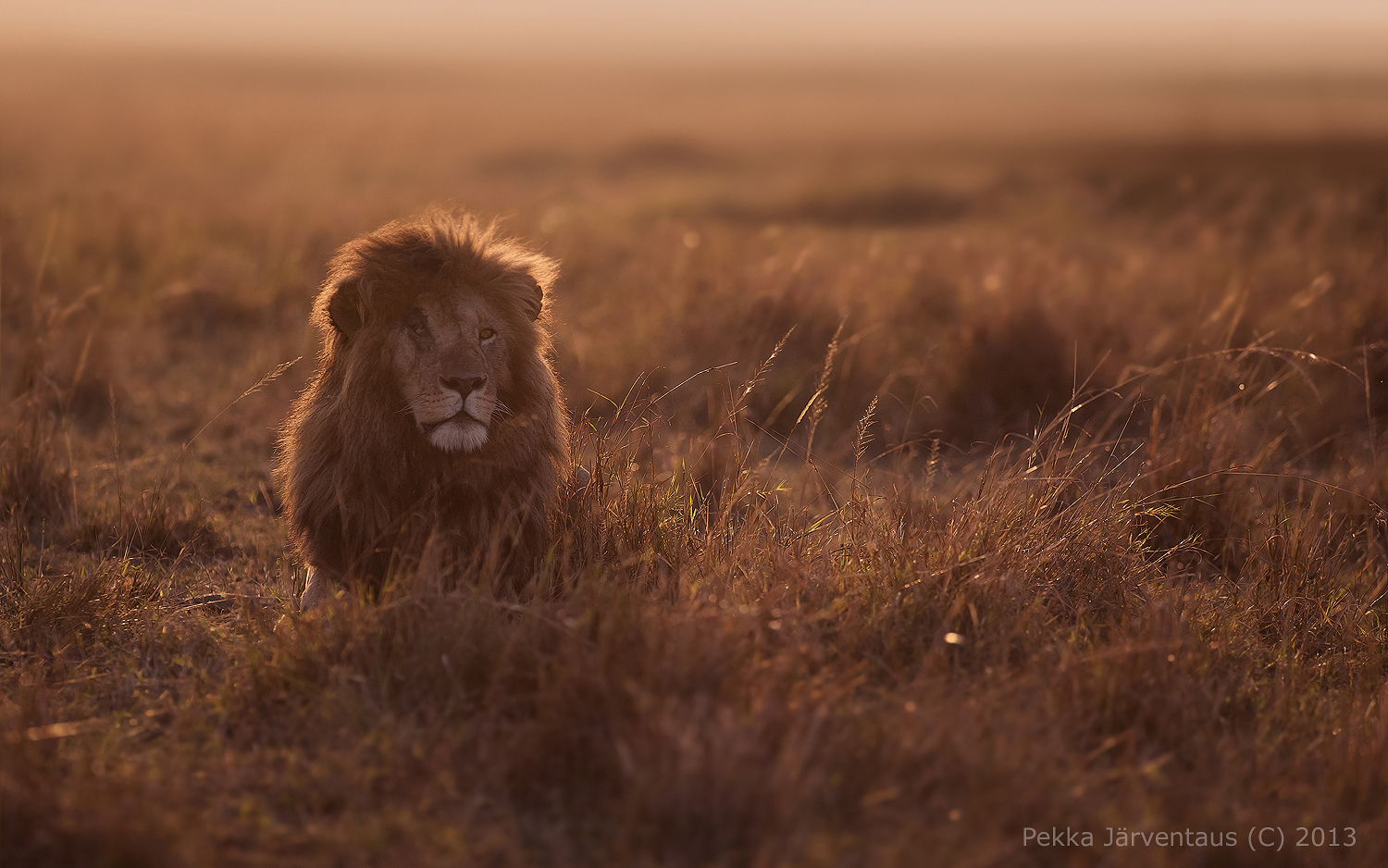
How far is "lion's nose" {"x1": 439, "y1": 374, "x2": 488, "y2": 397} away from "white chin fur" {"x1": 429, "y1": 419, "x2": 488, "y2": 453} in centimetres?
11

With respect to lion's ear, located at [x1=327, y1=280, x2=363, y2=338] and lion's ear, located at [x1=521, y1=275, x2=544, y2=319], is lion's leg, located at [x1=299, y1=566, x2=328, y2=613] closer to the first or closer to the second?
lion's ear, located at [x1=327, y1=280, x2=363, y2=338]

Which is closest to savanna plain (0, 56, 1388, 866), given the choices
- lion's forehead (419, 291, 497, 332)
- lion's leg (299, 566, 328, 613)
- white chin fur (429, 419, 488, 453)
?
lion's leg (299, 566, 328, 613)

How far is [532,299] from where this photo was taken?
14.1ft

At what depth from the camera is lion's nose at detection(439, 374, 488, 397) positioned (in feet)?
12.5

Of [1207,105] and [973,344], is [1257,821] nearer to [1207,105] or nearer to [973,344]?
[973,344]

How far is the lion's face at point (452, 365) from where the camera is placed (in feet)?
12.5

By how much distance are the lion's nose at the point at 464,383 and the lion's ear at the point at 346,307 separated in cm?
52

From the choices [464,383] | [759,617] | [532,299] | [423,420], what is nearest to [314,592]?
[423,420]

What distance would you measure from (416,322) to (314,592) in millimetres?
1107

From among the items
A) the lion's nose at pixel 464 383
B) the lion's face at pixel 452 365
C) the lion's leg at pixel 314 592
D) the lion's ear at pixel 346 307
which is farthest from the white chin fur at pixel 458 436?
the lion's leg at pixel 314 592

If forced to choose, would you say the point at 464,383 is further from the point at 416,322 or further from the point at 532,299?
the point at 532,299

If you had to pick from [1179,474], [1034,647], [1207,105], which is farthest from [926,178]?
[1207,105]

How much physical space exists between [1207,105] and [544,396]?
53.7 m

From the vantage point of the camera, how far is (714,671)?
10.6ft
